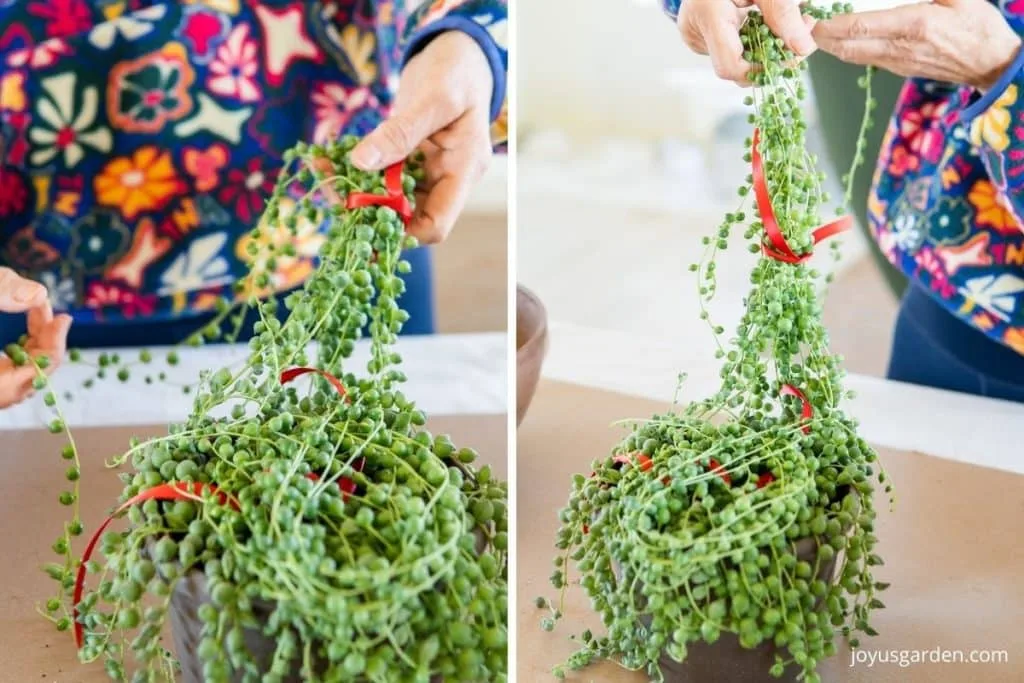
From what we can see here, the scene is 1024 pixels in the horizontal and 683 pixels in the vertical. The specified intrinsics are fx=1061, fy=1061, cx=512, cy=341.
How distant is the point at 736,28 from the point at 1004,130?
10.1 inches

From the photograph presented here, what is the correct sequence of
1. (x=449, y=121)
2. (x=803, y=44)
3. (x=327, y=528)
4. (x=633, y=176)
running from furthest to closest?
(x=633, y=176)
(x=449, y=121)
(x=803, y=44)
(x=327, y=528)

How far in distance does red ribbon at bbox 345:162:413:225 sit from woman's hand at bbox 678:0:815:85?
7.9 inches

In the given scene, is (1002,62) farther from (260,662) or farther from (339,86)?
(260,662)

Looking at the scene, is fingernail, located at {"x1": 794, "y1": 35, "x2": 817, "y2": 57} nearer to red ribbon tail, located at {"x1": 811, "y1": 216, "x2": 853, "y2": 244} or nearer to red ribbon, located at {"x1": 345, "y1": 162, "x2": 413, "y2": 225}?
red ribbon tail, located at {"x1": 811, "y1": 216, "x2": 853, "y2": 244}

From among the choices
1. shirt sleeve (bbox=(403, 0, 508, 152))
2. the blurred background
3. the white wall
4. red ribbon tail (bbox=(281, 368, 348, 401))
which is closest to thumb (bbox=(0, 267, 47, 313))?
red ribbon tail (bbox=(281, 368, 348, 401))

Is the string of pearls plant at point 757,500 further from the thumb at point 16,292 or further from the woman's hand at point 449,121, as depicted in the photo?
the thumb at point 16,292

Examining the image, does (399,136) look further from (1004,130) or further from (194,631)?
(1004,130)

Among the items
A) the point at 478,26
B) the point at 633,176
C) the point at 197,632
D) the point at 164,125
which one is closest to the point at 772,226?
the point at 478,26

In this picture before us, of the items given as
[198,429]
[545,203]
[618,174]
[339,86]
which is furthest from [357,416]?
[618,174]

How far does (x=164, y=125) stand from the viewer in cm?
89

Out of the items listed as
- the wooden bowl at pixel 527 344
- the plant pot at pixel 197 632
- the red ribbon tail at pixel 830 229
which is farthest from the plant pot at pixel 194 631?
the red ribbon tail at pixel 830 229

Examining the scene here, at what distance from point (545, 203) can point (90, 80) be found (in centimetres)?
128

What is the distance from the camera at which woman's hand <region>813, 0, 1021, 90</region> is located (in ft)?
2.37

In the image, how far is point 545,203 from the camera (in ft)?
6.80
